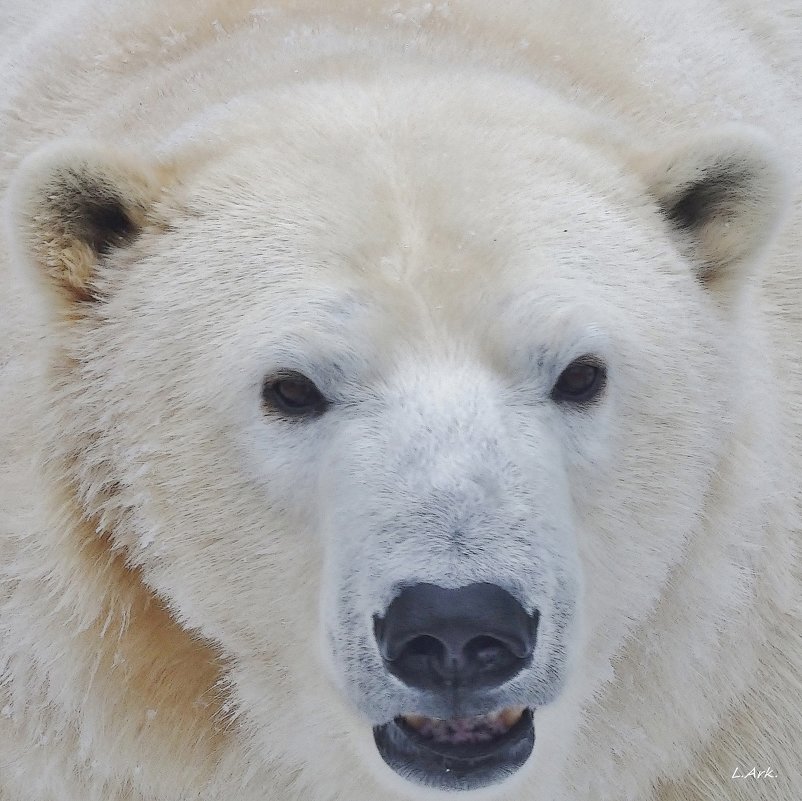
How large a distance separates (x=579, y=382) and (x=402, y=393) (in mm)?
397

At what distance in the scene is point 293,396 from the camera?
8.24 feet

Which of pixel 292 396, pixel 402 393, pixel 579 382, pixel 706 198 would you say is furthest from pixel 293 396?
pixel 706 198

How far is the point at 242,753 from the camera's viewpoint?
9.62ft

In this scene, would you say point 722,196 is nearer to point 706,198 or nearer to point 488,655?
point 706,198

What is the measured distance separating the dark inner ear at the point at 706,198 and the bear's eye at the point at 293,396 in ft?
3.18

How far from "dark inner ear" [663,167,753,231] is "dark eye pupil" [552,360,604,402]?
0.53m

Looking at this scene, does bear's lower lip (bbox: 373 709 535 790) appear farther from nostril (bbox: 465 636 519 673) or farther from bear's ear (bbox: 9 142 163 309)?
bear's ear (bbox: 9 142 163 309)

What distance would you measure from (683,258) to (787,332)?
654mm

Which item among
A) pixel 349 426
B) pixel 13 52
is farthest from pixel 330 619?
pixel 13 52

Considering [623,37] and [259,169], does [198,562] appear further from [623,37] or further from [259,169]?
[623,37]

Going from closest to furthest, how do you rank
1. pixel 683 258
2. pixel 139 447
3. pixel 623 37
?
pixel 139 447 → pixel 683 258 → pixel 623 37

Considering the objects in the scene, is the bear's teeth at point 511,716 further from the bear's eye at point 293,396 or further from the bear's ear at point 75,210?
the bear's ear at point 75,210

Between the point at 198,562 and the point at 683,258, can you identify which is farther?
the point at 683,258

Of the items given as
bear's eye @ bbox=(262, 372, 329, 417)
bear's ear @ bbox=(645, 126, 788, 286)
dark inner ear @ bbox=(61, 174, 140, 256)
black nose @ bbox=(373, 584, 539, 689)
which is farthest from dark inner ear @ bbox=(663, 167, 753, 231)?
dark inner ear @ bbox=(61, 174, 140, 256)
